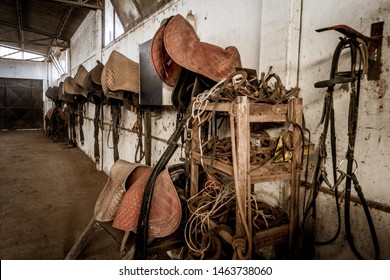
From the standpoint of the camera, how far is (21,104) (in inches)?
586

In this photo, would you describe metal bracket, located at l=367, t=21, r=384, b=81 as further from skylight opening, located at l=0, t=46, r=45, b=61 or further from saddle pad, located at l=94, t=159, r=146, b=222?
skylight opening, located at l=0, t=46, r=45, b=61

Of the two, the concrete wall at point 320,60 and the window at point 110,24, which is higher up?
the window at point 110,24

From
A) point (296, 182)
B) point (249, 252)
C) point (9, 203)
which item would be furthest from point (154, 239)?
point (9, 203)

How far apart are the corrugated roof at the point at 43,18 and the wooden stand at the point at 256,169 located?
571 centimetres

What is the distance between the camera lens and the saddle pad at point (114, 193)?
2.09 m

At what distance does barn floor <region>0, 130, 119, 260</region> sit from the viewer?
2891 millimetres

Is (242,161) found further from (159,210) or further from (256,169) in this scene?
(159,210)

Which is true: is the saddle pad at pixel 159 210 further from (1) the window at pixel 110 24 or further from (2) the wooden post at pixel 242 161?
(1) the window at pixel 110 24

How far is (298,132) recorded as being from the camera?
1489 millimetres

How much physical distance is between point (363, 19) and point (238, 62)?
80 cm

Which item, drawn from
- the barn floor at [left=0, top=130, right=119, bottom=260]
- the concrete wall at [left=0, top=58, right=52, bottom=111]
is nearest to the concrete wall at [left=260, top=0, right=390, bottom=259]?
the barn floor at [left=0, top=130, right=119, bottom=260]

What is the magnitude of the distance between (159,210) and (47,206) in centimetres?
295

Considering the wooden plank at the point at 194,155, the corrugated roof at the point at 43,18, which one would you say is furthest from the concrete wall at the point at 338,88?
the corrugated roof at the point at 43,18

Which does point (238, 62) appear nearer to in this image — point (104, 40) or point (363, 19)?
point (363, 19)
